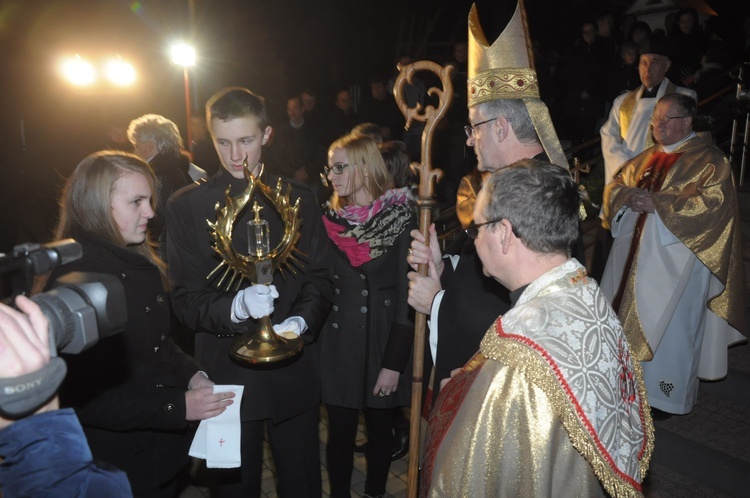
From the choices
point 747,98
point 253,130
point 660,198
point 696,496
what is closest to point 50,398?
point 253,130

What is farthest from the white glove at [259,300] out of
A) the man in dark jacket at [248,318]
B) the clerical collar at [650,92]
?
the clerical collar at [650,92]

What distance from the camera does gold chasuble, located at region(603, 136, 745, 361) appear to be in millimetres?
4430

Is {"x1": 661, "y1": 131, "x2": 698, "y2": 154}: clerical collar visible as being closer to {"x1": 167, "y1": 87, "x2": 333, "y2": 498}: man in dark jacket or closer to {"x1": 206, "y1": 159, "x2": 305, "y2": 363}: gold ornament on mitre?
{"x1": 167, "y1": 87, "x2": 333, "y2": 498}: man in dark jacket

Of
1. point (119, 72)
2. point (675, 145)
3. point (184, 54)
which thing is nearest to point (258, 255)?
point (675, 145)

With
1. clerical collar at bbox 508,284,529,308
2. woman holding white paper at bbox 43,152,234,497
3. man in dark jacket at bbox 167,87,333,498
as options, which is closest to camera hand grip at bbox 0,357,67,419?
woman holding white paper at bbox 43,152,234,497

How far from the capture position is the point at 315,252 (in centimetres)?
308

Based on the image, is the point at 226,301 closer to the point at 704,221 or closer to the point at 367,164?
the point at 367,164

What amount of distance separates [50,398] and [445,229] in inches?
235

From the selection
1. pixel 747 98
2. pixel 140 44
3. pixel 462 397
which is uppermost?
pixel 140 44

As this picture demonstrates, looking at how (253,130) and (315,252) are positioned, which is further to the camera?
(315,252)

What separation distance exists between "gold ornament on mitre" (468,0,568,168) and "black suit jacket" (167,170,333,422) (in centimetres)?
115

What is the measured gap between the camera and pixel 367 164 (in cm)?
340

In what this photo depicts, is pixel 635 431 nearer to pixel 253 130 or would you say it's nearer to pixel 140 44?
pixel 253 130

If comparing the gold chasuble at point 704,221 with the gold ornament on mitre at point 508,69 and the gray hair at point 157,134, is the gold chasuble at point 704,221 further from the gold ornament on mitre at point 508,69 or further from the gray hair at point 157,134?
the gray hair at point 157,134
